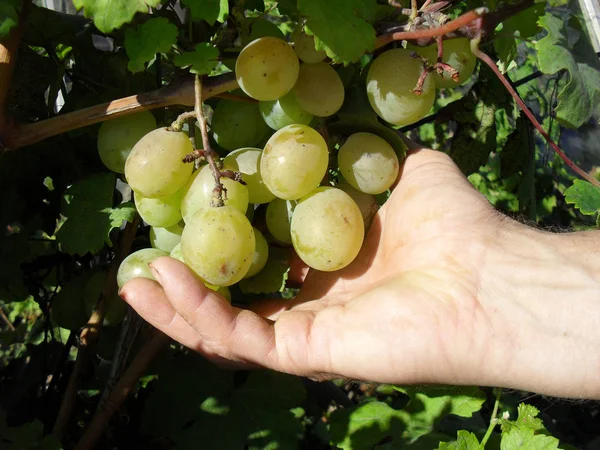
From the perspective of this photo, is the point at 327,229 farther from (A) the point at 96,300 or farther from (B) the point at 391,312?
(A) the point at 96,300

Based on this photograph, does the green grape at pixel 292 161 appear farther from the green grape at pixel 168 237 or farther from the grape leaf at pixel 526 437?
the grape leaf at pixel 526 437

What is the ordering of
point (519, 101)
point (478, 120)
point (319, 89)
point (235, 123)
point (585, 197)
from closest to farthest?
point (519, 101), point (319, 89), point (235, 123), point (585, 197), point (478, 120)

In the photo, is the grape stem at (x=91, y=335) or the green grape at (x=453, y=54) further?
the grape stem at (x=91, y=335)

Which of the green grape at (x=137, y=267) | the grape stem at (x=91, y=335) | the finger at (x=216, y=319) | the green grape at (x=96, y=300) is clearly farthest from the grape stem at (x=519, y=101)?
the green grape at (x=96, y=300)

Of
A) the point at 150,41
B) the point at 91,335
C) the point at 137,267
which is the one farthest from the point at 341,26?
the point at 91,335

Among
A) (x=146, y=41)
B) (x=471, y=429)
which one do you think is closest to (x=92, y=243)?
(x=146, y=41)

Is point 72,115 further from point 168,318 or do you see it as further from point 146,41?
point 168,318
